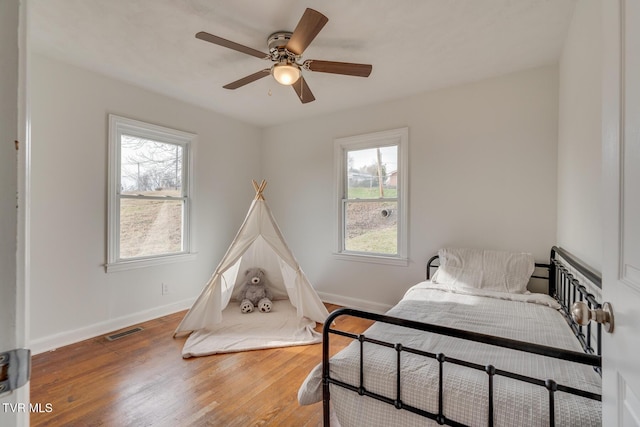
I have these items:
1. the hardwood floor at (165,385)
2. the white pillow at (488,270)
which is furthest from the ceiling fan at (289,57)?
the hardwood floor at (165,385)

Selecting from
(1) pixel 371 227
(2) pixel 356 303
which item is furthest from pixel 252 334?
(1) pixel 371 227

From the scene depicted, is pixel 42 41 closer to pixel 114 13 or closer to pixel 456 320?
pixel 114 13

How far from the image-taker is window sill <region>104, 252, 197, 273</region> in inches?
116

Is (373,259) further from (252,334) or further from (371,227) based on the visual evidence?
(252,334)

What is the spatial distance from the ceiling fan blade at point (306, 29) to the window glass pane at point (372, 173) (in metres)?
1.86

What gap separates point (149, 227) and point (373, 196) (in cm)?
260

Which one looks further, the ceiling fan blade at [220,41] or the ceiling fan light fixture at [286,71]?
the ceiling fan light fixture at [286,71]

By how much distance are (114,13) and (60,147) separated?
136cm

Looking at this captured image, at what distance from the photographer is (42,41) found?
2285mm

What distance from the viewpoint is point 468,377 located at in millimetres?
1171

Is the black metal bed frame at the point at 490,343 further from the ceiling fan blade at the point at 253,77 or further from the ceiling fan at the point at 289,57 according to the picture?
the ceiling fan blade at the point at 253,77

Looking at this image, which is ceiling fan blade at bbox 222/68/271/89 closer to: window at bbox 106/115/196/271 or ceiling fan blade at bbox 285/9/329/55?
ceiling fan blade at bbox 285/9/329/55

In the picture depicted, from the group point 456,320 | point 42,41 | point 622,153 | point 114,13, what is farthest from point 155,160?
point 622,153

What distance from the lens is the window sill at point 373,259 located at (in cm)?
335
